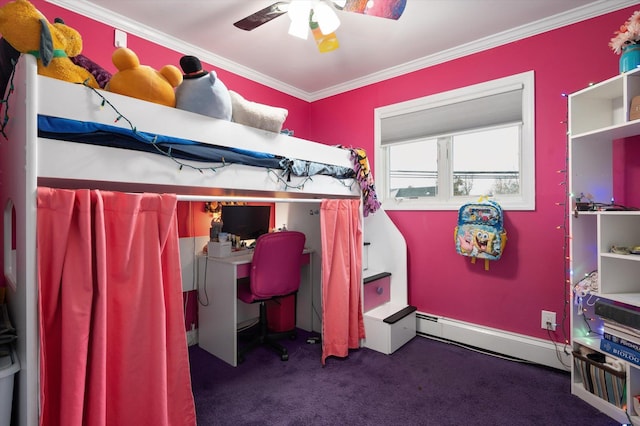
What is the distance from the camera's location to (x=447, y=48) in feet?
8.88

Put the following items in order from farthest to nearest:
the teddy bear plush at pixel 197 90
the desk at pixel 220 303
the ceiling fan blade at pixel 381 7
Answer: the desk at pixel 220 303, the ceiling fan blade at pixel 381 7, the teddy bear plush at pixel 197 90

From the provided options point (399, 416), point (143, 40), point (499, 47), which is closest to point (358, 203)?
point (399, 416)

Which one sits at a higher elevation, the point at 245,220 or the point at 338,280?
the point at 245,220

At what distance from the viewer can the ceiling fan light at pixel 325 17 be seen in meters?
1.75

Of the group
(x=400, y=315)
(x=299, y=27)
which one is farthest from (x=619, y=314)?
(x=299, y=27)

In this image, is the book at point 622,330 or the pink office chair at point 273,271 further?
the pink office chair at point 273,271

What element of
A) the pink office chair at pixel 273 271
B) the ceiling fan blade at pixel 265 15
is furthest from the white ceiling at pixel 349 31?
the pink office chair at pixel 273 271

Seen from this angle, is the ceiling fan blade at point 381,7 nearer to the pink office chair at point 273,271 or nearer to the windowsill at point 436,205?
the pink office chair at point 273,271

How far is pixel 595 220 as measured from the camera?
2.01 m

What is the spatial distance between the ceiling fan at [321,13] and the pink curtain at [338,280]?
1097mm

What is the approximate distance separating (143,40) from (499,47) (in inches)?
110

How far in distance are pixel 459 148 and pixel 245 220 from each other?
2.03 meters

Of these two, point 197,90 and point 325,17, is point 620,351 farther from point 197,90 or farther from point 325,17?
point 197,90

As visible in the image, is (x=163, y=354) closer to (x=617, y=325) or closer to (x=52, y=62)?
(x=52, y=62)
